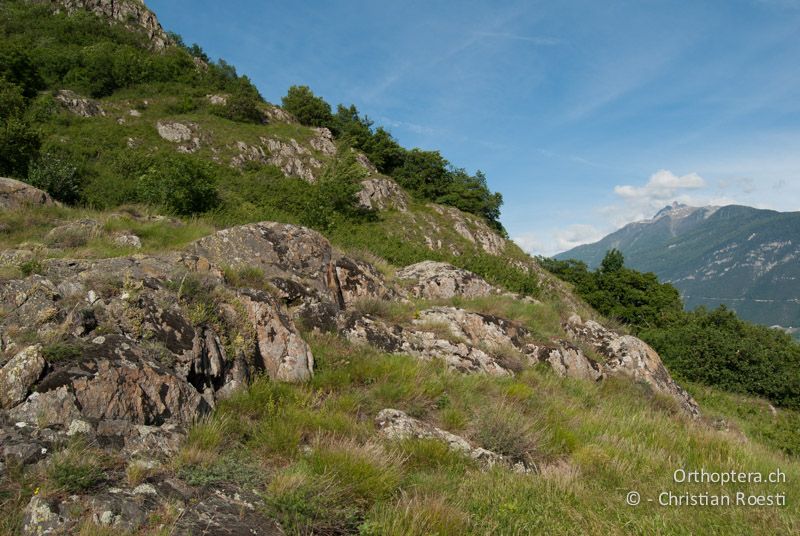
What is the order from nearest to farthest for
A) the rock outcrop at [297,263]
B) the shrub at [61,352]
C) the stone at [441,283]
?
1. the shrub at [61,352]
2. the rock outcrop at [297,263]
3. the stone at [441,283]

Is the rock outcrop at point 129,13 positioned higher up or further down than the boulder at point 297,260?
higher up

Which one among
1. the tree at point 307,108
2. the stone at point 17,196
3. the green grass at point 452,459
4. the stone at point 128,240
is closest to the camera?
the green grass at point 452,459

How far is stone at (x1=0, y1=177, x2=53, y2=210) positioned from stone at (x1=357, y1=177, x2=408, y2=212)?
23.6 m

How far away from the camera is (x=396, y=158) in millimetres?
50812

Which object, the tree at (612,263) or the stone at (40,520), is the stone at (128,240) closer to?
the stone at (40,520)

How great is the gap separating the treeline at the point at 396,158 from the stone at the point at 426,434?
1679 inches

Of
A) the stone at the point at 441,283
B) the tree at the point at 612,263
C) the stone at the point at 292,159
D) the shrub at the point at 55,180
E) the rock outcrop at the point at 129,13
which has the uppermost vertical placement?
the rock outcrop at the point at 129,13

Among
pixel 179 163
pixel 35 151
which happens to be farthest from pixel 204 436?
pixel 35 151

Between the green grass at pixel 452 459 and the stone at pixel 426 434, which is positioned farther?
the stone at pixel 426 434

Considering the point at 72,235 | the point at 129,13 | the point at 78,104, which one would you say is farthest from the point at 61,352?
the point at 129,13

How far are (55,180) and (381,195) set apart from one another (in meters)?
25.0

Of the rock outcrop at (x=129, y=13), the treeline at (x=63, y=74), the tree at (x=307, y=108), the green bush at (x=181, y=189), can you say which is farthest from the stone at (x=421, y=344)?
the rock outcrop at (x=129, y=13)

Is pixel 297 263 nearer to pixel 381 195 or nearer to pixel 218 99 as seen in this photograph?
pixel 381 195

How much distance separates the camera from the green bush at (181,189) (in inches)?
683
